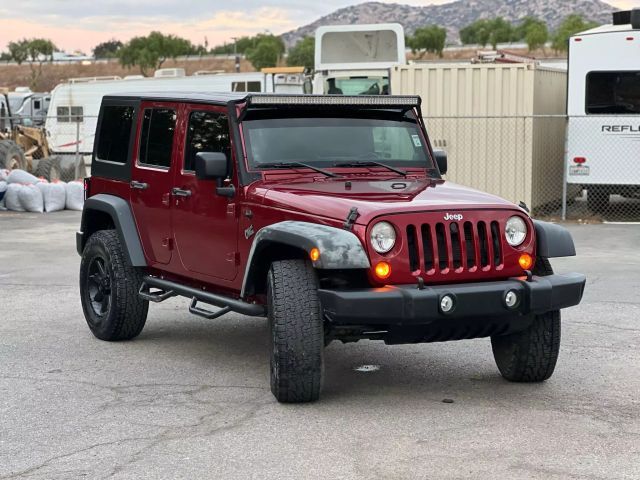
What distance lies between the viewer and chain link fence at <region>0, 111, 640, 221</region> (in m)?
18.4

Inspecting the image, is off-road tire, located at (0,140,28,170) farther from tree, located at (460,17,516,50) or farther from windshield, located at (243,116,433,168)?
tree, located at (460,17,516,50)

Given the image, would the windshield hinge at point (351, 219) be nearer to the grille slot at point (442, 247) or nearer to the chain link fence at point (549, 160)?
the grille slot at point (442, 247)

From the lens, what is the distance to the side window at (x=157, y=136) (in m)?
8.16

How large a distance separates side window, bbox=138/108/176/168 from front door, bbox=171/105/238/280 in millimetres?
196

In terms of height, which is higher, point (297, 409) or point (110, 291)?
Answer: point (110, 291)

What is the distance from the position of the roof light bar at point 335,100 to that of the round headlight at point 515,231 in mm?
1483

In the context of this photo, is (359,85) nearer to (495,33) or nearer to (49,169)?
(49,169)

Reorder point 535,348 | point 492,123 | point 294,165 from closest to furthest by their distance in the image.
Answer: point 535,348, point 294,165, point 492,123

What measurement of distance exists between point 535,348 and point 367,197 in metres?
1.46

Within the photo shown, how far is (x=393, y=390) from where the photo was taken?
23.3ft

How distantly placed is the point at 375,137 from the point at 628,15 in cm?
1199

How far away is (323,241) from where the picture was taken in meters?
6.25

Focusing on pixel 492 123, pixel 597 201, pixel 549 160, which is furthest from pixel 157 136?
pixel 549 160

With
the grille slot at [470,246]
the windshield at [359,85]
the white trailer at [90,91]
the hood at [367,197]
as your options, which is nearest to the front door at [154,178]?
the hood at [367,197]
